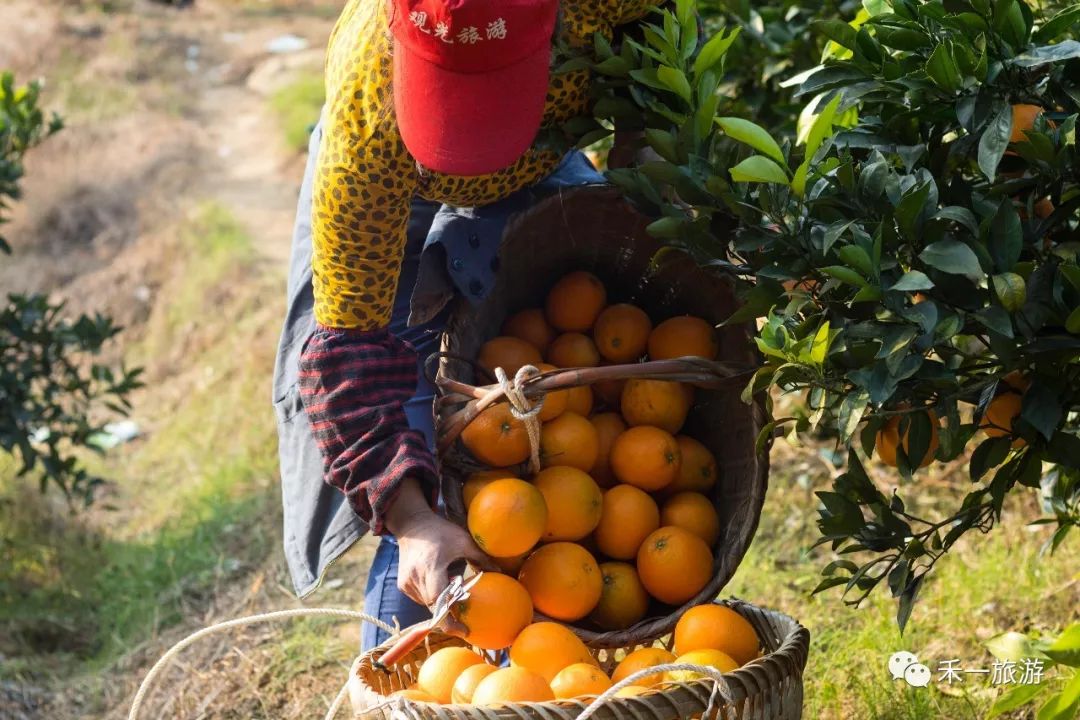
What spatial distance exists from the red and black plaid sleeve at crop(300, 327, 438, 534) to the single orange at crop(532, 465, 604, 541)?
0.19 m

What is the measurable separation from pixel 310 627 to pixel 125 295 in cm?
412

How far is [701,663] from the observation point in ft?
5.46

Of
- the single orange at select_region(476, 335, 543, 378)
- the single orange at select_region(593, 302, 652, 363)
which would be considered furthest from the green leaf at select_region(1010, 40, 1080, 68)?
the single orange at select_region(476, 335, 543, 378)

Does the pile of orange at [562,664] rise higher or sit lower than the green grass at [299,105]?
higher

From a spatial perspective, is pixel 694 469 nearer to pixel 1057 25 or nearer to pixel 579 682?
pixel 579 682

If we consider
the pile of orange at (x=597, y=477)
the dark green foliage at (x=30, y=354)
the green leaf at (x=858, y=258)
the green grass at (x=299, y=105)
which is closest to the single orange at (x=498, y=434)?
the pile of orange at (x=597, y=477)

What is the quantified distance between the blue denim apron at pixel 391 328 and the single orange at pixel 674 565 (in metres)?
0.52

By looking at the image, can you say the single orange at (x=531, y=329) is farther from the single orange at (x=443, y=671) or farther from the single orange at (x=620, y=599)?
the single orange at (x=443, y=671)

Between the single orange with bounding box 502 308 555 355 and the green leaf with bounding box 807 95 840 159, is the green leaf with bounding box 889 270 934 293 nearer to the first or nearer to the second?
the green leaf with bounding box 807 95 840 159

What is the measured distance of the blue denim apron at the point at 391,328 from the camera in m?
2.12

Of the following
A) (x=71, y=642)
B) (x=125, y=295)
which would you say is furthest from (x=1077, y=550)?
(x=125, y=295)

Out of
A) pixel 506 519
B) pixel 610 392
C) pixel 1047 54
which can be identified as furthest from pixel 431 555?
pixel 1047 54

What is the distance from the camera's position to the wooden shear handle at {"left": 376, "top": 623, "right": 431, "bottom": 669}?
1756mm

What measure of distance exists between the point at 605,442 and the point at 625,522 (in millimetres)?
171
